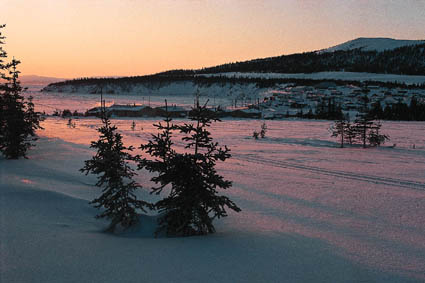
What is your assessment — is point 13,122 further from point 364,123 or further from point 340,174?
point 364,123

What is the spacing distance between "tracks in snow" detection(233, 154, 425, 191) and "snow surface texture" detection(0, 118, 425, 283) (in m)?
0.18

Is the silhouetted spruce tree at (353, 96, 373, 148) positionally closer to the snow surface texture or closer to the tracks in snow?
the tracks in snow

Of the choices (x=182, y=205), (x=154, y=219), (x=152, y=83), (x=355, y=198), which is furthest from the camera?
(x=152, y=83)

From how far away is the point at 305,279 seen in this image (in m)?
4.41

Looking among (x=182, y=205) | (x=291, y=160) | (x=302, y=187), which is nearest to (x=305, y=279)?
(x=182, y=205)

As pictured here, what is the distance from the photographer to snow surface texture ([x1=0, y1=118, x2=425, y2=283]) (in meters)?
4.39

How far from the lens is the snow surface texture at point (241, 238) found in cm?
439

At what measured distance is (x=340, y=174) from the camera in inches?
588

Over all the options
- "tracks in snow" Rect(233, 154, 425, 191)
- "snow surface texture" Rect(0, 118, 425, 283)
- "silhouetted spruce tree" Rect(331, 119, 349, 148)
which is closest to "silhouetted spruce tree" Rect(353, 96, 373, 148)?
"silhouetted spruce tree" Rect(331, 119, 349, 148)

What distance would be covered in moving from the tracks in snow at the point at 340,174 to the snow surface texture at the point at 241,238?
0.18 metres

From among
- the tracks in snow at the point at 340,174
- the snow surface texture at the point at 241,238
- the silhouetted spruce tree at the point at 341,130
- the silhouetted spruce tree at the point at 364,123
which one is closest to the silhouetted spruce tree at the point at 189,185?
the snow surface texture at the point at 241,238

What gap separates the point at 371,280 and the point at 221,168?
37.6ft

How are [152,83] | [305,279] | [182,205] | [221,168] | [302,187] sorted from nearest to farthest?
[305,279]
[182,205]
[302,187]
[221,168]
[152,83]

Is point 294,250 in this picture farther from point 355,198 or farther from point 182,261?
point 355,198
